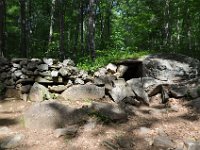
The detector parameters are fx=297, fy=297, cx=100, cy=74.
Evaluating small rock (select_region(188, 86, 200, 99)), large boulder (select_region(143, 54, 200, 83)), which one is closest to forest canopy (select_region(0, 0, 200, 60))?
large boulder (select_region(143, 54, 200, 83))

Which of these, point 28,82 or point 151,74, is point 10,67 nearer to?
point 28,82

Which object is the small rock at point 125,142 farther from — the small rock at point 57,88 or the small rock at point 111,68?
the small rock at point 111,68

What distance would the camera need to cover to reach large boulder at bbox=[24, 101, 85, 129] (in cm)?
827

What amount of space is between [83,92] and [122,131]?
2463 mm

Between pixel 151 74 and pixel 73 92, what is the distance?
138 inches

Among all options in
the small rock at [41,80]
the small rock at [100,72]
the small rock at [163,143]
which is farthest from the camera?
the small rock at [100,72]

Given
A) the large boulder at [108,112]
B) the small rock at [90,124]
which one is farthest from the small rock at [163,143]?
the small rock at [90,124]

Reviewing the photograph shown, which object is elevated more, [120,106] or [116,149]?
[120,106]

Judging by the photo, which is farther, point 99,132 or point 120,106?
point 120,106

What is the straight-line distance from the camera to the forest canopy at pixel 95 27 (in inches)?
721

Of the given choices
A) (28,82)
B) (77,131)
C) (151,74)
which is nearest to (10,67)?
(28,82)

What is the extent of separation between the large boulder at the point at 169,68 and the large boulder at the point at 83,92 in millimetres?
2656

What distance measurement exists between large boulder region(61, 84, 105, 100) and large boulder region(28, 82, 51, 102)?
22.9 inches

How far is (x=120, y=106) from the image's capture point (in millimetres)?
9484
